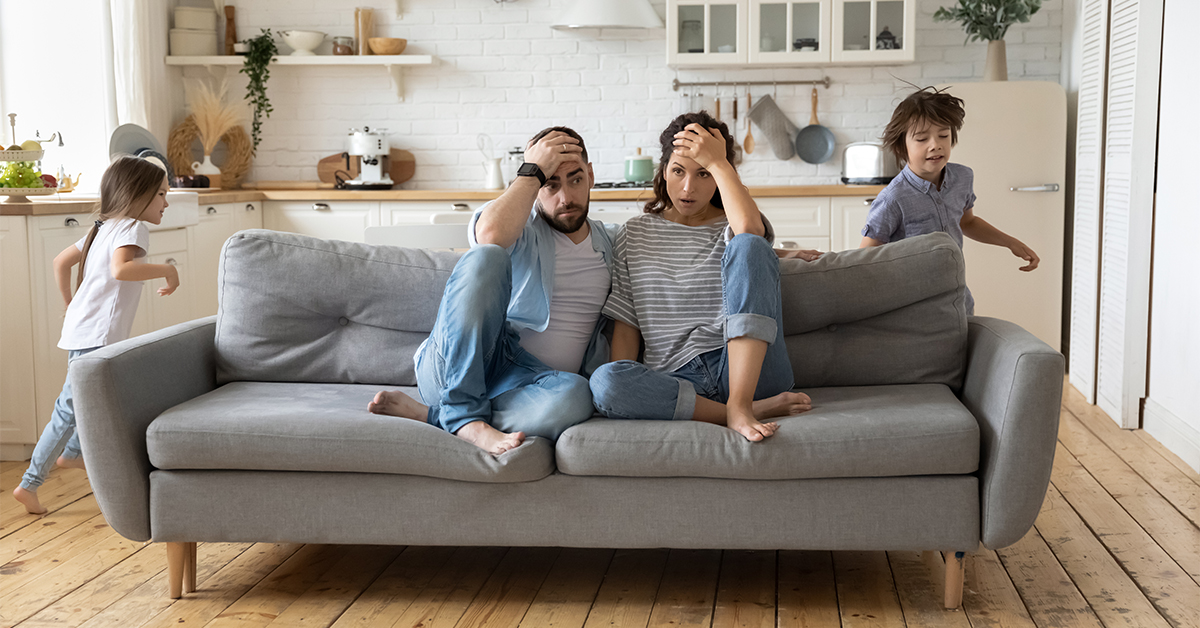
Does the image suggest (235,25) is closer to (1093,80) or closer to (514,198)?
(514,198)

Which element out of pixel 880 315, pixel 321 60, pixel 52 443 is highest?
pixel 321 60

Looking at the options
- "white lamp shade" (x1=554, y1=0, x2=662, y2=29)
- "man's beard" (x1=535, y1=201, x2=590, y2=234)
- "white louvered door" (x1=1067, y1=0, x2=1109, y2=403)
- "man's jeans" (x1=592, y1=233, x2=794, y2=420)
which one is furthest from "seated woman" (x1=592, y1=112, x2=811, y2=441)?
"white lamp shade" (x1=554, y1=0, x2=662, y2=29)

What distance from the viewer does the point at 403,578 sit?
7.26 feet

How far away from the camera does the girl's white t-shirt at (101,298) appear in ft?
9.02

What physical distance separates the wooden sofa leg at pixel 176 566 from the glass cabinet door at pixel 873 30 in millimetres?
3829

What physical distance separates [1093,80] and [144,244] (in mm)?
3427

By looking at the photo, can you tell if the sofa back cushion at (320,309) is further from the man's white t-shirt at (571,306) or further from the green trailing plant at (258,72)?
the green trailing plant at (258,72)

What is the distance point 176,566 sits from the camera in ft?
6.84

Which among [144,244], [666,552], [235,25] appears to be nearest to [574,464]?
[666,552]

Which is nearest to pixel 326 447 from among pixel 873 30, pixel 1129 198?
pixel 1129 198

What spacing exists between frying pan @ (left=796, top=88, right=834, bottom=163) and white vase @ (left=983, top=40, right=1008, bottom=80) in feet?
2.75

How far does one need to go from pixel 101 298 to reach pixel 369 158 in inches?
96.3

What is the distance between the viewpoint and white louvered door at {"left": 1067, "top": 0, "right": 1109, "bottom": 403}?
380 cm

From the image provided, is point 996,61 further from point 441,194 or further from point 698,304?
point 698,304
